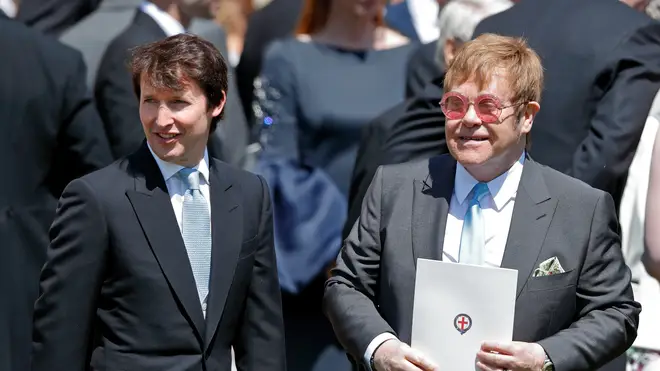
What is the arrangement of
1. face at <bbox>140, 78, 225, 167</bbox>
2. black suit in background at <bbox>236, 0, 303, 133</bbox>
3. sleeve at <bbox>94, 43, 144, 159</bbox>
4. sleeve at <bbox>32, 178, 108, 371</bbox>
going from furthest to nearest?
black suit in background at <bbox>236, 0, 303, 133</bbox>
sleeve at <bbox>94, 43, 144, 159</bbox>
face at <bbox>140, 78, 225, 167</bbox>
sleeve at <bbox>32, 178, 108, 371</bbox>

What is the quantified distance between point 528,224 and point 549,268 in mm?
141

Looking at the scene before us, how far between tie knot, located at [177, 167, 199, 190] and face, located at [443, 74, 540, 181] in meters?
0.85

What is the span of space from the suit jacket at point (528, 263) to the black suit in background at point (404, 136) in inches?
36.9

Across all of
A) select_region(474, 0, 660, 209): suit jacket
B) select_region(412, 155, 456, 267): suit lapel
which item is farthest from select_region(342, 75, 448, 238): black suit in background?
select_region(412, 155, 456, 267): suit lapel

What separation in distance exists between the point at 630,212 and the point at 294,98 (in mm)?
1924

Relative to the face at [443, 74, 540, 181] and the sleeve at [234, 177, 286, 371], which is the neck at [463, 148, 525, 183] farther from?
the sleeve at [234, 177, 286, 371]

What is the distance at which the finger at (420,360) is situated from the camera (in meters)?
4.06

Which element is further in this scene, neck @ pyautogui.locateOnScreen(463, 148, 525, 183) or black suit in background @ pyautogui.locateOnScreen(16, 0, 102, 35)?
black suit in background @ pyautogui.locateOnScreen(16, 0, 102, 35)

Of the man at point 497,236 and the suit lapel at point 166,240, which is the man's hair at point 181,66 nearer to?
the suit lapel at point 166,240

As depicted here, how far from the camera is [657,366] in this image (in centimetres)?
546

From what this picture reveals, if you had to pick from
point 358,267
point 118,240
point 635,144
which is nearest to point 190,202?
point 118,240

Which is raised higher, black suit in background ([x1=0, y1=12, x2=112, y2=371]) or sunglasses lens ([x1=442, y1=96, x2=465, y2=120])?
sunglasses lens ([x1=442, y1=96, x2=465, y2=120])

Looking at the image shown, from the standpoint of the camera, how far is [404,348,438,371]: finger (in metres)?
4.06

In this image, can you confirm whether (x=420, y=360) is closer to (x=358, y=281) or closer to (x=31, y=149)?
(x=358, y=281)
